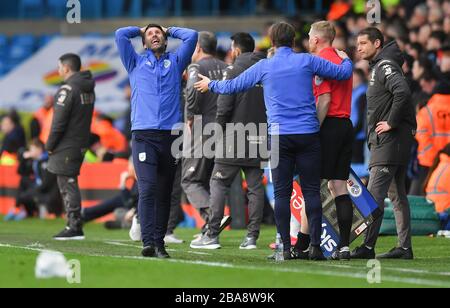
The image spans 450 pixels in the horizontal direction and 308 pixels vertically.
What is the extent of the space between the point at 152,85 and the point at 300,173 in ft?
5.28

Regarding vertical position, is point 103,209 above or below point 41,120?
below

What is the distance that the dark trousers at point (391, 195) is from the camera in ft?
41.7

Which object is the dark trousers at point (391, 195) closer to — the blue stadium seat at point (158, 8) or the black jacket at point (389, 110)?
the black jacket at point (389, 110)

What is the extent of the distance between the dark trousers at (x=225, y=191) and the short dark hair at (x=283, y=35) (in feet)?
8.95

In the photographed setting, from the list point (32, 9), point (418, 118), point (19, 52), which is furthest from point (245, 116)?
point (32, 9)

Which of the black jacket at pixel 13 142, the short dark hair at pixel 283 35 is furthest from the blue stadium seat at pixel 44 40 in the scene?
the short dark hair at pixel 283 35

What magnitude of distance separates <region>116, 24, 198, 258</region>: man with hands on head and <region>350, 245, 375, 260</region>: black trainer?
6.18 feet

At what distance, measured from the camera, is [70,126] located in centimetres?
1603

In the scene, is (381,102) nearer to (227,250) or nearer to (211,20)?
(227,250)

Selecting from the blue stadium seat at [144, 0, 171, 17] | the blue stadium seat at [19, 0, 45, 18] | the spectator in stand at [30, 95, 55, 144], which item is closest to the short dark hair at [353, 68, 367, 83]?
the spectator in stand at [30, 95, 55, 144]

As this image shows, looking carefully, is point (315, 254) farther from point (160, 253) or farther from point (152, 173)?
point (152, 173)

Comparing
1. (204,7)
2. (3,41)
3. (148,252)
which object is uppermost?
(204,7)

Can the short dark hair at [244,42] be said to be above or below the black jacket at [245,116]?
above

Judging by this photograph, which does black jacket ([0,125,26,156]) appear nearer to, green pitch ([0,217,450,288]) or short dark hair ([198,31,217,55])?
green pitch ([0,217,450,288])
